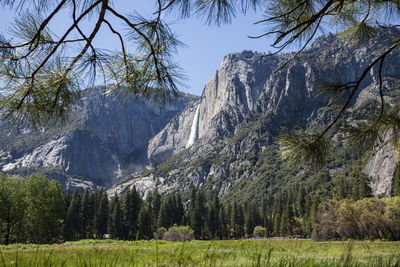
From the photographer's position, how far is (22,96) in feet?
10.4

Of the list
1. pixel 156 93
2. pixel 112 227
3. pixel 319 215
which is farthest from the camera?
pixel 112 227


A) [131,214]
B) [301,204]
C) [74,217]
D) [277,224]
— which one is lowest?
[277,224]

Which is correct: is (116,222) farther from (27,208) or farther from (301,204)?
(301,204)

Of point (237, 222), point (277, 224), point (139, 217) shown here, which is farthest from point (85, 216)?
point (277, 224)

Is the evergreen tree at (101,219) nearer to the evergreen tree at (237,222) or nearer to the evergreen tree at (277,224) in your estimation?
the evergreen tree at (237,222)

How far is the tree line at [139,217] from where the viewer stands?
24.4 metres

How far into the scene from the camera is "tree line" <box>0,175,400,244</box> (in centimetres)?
2438

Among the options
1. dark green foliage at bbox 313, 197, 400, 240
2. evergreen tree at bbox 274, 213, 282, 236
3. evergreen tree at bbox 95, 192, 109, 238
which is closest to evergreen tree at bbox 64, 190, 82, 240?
evergreen tree at bbox 95, 192, 109, 238

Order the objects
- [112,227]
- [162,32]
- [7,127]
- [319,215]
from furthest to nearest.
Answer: [112,227] → [319,215] → [162,32] → [7,127]

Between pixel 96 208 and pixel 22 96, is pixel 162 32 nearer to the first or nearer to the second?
pixel 22 96

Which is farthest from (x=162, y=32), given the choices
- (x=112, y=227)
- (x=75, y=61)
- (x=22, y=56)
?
(x=112, y=227)

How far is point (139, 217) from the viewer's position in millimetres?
52031

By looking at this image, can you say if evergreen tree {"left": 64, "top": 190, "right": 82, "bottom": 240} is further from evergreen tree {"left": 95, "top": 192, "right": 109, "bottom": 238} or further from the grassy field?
the grassy field

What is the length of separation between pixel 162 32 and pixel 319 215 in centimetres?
4940
